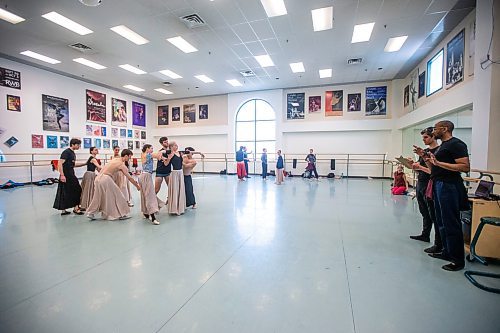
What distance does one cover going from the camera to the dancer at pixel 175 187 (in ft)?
16.1

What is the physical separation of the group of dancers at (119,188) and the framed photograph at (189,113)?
1074cm

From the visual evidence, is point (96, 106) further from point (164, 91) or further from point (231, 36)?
point (231, 36)

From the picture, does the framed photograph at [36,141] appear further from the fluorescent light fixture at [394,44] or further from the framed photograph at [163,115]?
the fluorescent light fixture at [394,44]

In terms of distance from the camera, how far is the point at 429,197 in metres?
3.04

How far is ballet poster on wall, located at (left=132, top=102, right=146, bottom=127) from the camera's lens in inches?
584

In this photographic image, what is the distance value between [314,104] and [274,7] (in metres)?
7.77

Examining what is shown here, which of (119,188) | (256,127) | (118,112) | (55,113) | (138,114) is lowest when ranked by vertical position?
(119,188)

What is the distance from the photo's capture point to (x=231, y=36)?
24.8 feet

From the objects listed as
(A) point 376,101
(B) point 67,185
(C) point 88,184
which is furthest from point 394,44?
(B) point 67,185

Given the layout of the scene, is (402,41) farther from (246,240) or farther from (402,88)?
(246,240)

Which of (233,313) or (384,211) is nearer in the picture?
(233,313)

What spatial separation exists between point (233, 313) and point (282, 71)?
10547 millimetres

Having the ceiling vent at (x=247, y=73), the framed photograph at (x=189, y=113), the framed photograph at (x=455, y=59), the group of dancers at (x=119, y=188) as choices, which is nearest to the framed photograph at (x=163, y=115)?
the framed photograph at (x=189, y=113)

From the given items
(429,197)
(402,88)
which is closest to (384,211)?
(429,197)
